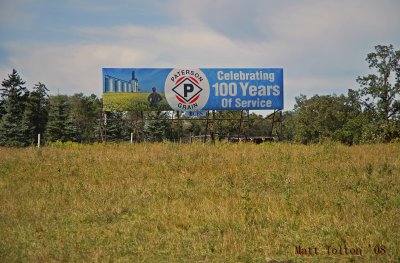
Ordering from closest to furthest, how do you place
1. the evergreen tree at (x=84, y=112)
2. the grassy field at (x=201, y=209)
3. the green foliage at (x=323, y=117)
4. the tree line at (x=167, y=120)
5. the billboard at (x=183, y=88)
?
1. the grassy field at (x=201, y=209)
2. the billboard at (x=183, y=88)
3. the tree line at (x=167, y=120)
4. the green foliage at (x=323, y=117)
5. the evergreen tree at (x=84, y=112)

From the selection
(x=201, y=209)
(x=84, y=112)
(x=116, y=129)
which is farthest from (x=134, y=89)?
(x=84, y=112)

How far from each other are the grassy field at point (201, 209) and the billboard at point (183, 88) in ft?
32.0

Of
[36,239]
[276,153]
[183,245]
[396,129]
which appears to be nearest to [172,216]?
[183,245]

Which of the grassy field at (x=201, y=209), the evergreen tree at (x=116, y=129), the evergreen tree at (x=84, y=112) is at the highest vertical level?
the evergreen tree at (x=84, y=112)

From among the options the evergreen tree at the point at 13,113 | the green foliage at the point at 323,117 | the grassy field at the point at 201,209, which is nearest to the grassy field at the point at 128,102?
the grassy field at the point at 201,209

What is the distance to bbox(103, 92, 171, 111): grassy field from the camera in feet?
84.6

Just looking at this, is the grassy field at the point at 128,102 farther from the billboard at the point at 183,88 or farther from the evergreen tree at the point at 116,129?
the evergreen tree at the point at 116,129

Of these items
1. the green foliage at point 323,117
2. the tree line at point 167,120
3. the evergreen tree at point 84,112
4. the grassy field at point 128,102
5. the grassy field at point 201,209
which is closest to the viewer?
the grassy field at point 201,209

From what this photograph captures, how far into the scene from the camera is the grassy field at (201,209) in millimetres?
6805

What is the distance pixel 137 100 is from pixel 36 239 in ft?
61.3

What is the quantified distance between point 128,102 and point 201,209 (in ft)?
58.0

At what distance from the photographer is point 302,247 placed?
686 centimetres

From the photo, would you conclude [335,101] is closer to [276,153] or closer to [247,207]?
[276,153]

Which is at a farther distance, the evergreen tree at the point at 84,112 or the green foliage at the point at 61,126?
the evergreen tree at the point at 84,112
